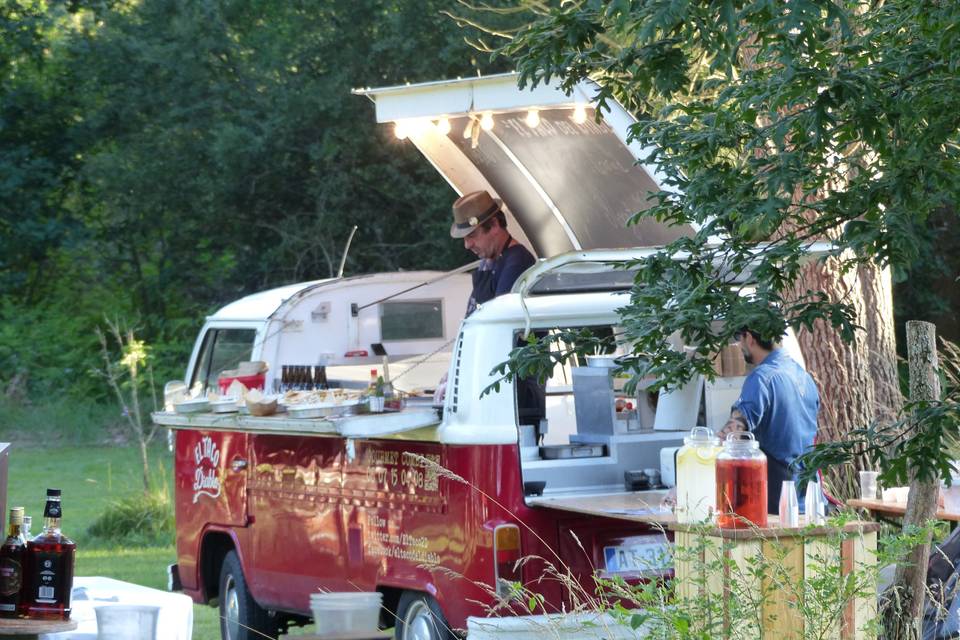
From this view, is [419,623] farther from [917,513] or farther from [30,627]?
[30,627]

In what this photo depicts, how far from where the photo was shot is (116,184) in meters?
24.7

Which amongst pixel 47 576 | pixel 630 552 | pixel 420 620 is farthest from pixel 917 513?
pixel 47 576

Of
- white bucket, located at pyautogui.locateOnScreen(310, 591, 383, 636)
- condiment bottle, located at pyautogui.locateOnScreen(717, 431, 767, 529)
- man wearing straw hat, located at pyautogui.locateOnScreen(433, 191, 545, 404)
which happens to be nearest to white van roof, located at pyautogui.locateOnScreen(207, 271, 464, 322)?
man wearing straw hat, located at pyautogui.locateOnScreen(433, 191, 545, 404)

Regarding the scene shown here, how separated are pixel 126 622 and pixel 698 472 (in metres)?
2.09

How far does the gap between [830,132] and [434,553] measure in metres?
2.99

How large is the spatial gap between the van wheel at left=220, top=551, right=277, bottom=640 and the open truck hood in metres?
2.63

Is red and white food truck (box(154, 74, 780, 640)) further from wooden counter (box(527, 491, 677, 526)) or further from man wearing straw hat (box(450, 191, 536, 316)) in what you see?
man wearing straw hat (box(450, 191, 536, 316))

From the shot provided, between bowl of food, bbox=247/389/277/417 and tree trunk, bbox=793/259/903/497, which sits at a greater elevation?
tree trunk, bbox=793/259/903/497

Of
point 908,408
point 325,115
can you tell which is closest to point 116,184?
point 325,115

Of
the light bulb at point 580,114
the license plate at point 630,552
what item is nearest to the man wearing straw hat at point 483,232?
the light bulb at point 580,114

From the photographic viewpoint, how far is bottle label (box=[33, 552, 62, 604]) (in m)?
4.04

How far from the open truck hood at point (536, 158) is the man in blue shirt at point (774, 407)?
1.24 meters

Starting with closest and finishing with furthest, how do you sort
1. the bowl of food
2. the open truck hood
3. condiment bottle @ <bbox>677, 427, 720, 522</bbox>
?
condiment bottle @ <bbox>677, 427, 720, 522</bbox> < the bowl of food < the open truck hood

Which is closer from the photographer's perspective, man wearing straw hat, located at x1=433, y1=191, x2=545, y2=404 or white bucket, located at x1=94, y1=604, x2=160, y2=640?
white bucket, located at x1=94, y1=604, x2=160, y2=640
